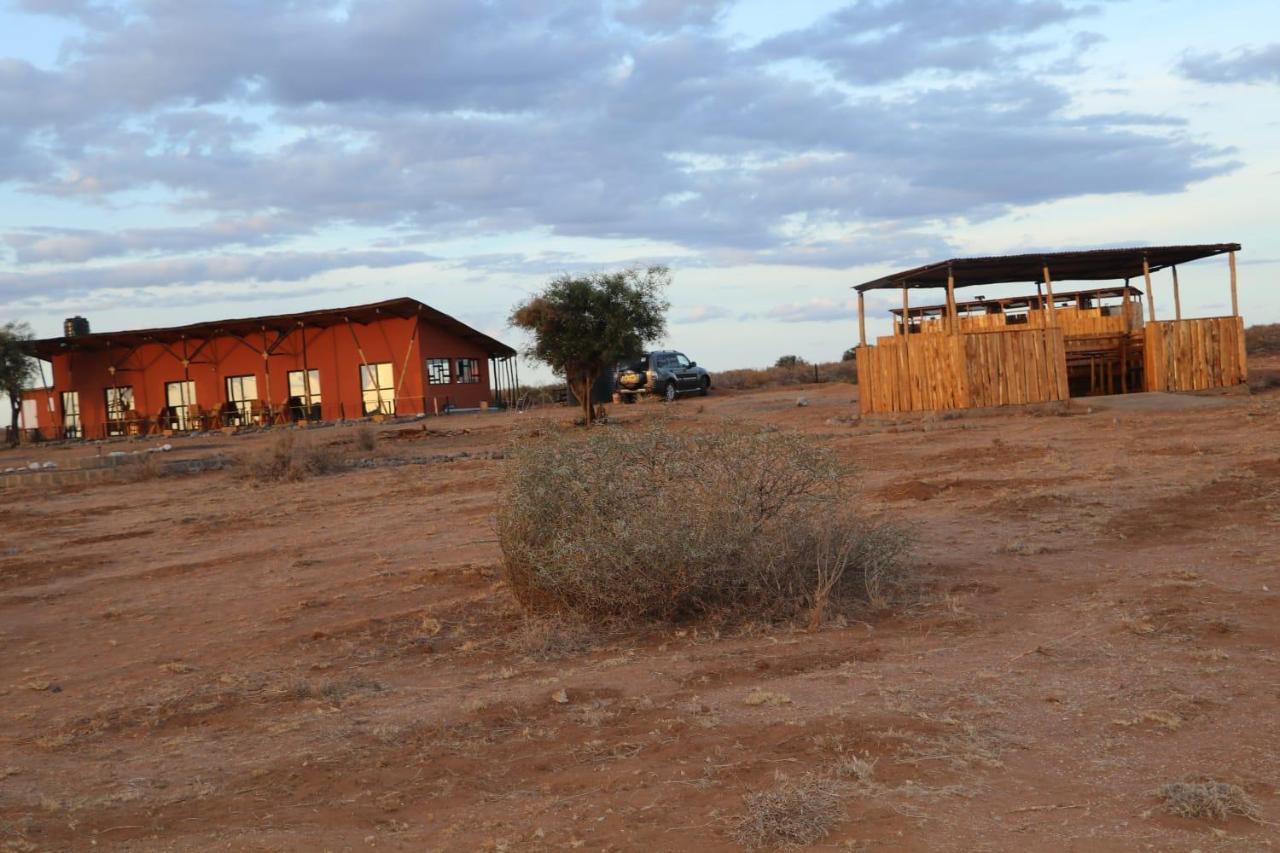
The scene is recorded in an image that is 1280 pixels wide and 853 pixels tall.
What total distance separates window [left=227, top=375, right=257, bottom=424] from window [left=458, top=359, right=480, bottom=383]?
24.4ft

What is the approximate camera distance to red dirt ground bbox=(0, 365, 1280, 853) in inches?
167

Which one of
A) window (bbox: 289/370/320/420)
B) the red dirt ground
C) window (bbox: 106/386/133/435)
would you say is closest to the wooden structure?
the red dirt ground

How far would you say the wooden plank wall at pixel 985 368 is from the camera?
72.2 ft

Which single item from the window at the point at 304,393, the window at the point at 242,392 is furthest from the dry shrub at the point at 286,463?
the window at the point at 242,392

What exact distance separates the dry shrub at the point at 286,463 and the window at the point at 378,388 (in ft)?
56.0

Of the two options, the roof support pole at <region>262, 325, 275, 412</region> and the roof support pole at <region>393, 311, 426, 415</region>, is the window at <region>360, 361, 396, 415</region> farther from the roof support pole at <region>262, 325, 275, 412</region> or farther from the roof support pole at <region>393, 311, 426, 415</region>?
the roof support pole at <region>262, 325, 275, 412</region>

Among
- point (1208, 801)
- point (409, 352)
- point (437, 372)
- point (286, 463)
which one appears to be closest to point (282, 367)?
point (409, 352)

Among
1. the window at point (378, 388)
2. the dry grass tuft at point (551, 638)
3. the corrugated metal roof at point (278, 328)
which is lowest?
the dry grass tuft at point (551, 638)

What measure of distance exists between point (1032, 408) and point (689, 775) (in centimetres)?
1872

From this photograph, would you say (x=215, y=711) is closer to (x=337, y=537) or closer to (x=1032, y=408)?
(x=337, y=537)

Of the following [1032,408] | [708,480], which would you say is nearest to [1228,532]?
[708,480]

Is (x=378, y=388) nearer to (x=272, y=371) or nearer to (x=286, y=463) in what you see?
(x=272, y=371)

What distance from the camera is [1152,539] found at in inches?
355

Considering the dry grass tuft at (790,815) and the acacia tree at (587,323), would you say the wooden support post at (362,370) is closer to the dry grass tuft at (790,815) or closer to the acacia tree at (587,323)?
the acacia tree at (587,323)
